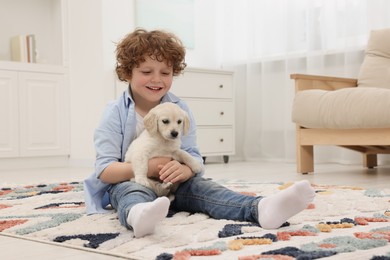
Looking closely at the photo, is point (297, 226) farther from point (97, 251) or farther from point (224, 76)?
point (224, 76)

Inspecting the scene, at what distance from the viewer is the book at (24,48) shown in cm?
437

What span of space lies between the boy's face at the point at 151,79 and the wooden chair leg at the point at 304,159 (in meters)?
1.66

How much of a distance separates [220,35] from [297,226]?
362 cm

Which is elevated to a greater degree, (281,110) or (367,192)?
(281,110)

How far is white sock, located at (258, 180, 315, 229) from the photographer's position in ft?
3.85

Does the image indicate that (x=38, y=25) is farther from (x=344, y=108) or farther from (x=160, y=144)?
(x=160, y=144)

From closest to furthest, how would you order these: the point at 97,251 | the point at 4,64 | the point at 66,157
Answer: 1. the point at 97,251
2. the point at 4,64
3. the point at 66,157

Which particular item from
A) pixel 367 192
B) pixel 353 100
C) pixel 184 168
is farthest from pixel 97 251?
pixel 353 100

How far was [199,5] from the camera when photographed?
486 centimetres

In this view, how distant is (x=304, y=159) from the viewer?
3162 millimetres

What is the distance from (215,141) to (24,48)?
168cm

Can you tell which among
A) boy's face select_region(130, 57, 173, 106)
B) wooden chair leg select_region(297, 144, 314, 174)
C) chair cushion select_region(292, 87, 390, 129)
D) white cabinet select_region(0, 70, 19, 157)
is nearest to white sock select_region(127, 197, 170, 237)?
boy's face select_region(130, 57, 173, 106)

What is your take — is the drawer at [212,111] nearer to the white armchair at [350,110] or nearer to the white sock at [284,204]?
the white armchair at [350,110]

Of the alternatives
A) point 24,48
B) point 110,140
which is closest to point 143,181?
point 110,140
